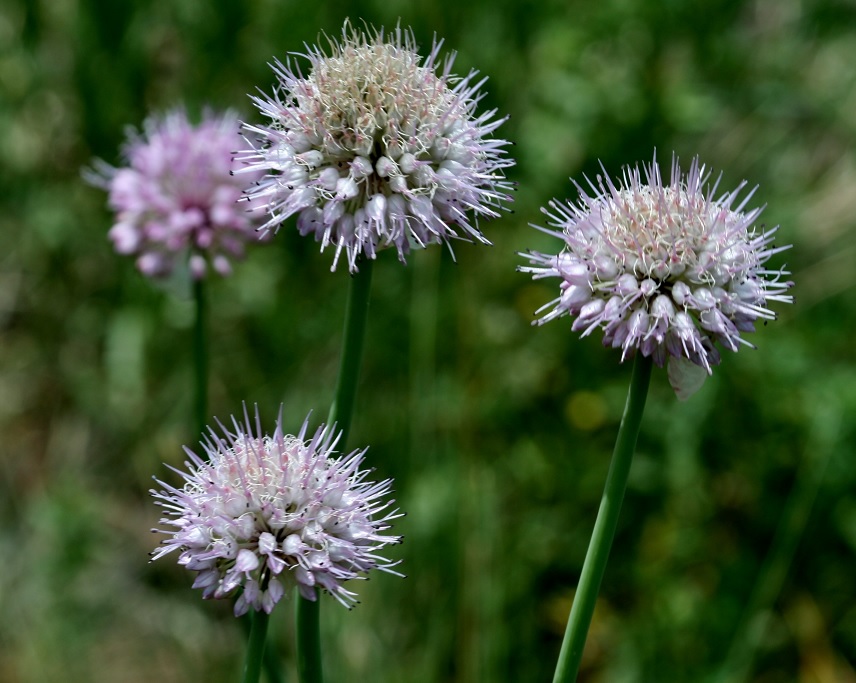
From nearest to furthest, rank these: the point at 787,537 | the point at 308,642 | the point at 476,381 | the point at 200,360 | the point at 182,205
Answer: the point at 308,642
the point at 200,360
the point at 182,205
the point at 787,537
the point at 476,381

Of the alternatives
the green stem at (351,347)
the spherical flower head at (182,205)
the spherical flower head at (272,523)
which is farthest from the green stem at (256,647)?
the spherical flower head at (182,205)

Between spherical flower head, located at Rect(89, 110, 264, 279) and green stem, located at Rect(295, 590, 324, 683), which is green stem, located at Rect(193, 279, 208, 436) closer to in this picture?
spherical flower head, located at Rect(89, 110, 264, 279)

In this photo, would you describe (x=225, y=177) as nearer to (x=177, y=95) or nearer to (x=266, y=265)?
(x=266, y=265)

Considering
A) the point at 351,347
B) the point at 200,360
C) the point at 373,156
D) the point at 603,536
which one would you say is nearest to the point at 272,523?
the point at 351,347

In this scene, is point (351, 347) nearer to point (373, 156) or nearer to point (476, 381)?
point (373, 156)

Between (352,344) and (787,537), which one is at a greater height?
(787,537)

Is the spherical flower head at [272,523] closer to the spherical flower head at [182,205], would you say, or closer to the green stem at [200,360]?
the green stem at [200,360]
